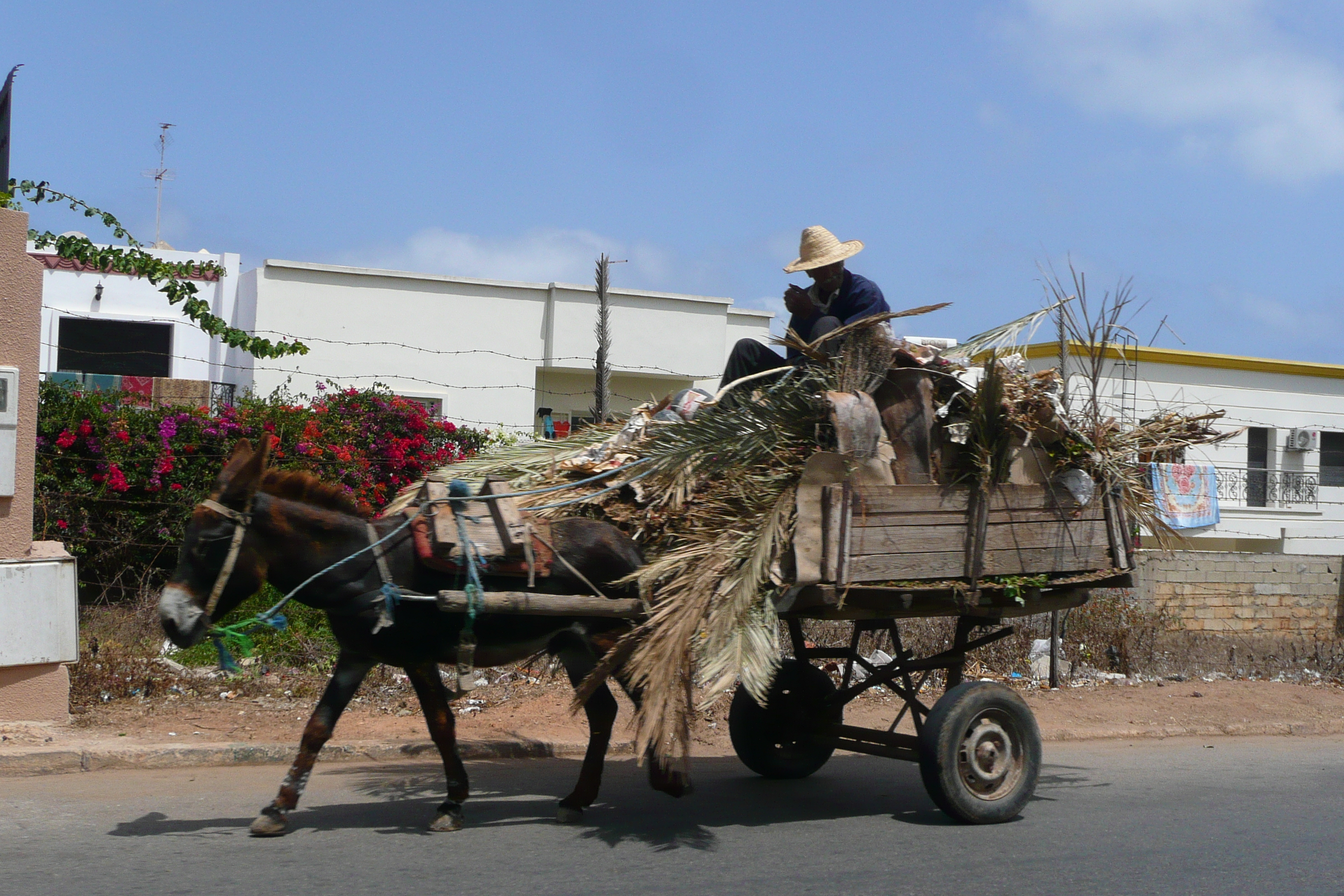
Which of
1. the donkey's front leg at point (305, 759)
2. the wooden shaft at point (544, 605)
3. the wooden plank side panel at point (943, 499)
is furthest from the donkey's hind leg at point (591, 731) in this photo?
the wooden plank side panel at point (943, 499)

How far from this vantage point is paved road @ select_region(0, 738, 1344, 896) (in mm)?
4602

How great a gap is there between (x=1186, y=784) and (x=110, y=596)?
8296 mm

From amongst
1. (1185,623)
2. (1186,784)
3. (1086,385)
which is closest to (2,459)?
(1086,385)

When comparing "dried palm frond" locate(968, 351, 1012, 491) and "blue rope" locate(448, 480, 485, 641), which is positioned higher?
"dried palm frond" locate(968, 351, 1012, 491)

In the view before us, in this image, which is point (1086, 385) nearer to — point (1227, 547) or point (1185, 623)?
point (1185, 623)

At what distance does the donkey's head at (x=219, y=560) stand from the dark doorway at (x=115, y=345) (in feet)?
44.1

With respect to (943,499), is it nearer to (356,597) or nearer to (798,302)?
(798,302)

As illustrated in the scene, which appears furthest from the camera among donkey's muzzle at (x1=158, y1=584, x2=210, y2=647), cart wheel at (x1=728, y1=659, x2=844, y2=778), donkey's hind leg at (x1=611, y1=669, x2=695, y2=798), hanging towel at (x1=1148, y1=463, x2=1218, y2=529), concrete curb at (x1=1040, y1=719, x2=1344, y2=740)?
hanging towel at (x1=1148, y1=463, x2=1218, y2=529)

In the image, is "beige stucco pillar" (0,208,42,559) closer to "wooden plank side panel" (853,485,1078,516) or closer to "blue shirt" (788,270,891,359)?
"blue shirt" (788,270,891,359)

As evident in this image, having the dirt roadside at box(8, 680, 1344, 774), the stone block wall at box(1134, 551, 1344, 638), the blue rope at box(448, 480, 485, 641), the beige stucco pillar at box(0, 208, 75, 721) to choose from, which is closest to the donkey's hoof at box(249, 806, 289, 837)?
the blue rope at box(448, 480, 485, 641)

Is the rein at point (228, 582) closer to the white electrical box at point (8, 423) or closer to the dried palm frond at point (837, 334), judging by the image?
the dried palm frond at point (837, 334)

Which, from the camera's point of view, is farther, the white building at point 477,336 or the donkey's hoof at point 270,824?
the white building at point 477,336

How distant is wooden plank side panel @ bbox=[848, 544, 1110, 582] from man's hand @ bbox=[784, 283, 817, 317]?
1.59m

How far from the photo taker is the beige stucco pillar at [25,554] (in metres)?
7.16
